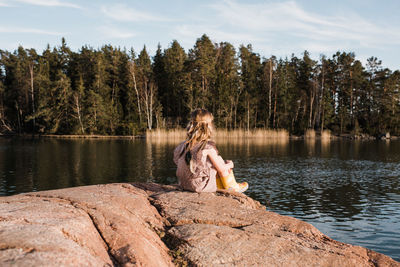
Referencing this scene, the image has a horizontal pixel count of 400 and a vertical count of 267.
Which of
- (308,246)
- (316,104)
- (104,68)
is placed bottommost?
(308,246)

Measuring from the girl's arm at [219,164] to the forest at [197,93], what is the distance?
46.3m

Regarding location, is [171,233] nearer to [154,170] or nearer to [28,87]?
[154,170]

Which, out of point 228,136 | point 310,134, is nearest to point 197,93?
point 228,136

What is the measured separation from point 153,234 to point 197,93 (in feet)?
164

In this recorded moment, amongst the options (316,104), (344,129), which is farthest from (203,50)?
(344,129)

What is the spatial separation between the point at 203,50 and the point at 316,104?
20.0 m

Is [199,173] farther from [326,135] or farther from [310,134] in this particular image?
[310,134]

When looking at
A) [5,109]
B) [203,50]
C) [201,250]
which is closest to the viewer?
[201,250]

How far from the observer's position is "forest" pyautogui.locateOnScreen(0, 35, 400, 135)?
53750mm

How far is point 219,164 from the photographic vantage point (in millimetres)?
5703

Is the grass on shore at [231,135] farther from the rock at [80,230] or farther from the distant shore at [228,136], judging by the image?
the rock at [80,230]

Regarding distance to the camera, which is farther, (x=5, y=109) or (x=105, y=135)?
(x=5, y=109)

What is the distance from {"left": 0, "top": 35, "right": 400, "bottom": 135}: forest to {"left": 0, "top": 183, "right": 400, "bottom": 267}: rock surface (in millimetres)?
47462

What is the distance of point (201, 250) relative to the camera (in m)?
3.74
